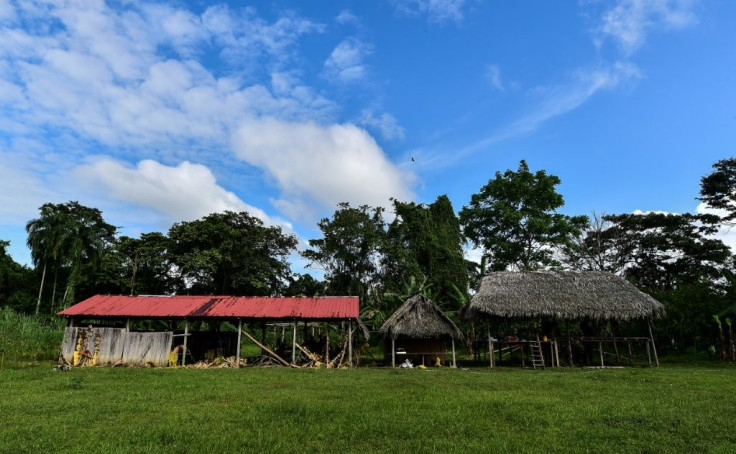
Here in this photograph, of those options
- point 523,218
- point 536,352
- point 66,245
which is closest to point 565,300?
point 536,352

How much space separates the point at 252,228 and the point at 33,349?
59.4 feet

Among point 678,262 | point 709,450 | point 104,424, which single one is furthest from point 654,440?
point 678,262

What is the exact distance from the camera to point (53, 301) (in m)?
36.8

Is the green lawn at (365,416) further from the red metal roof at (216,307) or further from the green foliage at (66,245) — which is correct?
the green foliage at (66,245)

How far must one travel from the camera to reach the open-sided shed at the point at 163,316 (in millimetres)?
17734

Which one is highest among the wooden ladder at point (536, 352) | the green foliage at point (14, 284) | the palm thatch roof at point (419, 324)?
the green foliage at point (14, 284)

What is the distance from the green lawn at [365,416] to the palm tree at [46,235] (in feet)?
88.8

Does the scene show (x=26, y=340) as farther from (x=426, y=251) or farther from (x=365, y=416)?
(x=426, y=251)

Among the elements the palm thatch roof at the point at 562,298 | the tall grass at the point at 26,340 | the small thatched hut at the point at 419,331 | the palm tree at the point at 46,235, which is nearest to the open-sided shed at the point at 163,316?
the small thatched hut at the point at 419,331

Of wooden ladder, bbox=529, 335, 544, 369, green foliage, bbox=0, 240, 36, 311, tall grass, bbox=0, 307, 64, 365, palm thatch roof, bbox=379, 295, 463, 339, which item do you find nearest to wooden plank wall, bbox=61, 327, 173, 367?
tall grass, bbox=0, 307, 64, 365

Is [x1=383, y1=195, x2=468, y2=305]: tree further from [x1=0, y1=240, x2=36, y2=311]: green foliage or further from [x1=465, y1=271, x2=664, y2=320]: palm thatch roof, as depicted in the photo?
[x1=0, y1=240, x2=36, y2=311]: green foliage

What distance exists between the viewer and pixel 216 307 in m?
19.3

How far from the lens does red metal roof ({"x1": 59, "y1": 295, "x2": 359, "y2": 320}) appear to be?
1839 centimetres

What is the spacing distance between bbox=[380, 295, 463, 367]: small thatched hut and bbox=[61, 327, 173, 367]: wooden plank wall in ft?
31.0
